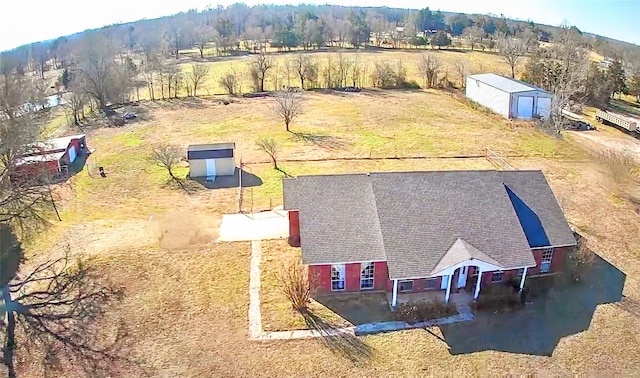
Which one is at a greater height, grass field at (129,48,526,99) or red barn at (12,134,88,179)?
grass field at (129,48,526,99)

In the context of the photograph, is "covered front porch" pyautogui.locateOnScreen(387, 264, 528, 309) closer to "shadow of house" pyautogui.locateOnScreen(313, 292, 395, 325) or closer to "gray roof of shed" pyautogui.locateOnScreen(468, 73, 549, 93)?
"shadow of house" pyautogui.locateOnScreen(313, 292, 395, 325)

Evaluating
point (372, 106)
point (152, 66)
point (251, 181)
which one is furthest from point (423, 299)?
point (152, 66)

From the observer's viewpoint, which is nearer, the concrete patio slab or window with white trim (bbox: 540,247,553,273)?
window with white trim (bbox: 540,247,553,273)

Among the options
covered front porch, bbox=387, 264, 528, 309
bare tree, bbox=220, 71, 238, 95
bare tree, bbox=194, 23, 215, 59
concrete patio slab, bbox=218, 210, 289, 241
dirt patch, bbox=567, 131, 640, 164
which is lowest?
covered front porch, bbox=387, 264, 528, 309

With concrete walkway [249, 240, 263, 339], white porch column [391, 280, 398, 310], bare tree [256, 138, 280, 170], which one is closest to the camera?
concrete walkway [249, 240, 263, 339]

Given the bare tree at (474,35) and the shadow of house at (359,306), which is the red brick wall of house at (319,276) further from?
the bare tree at (474,35)

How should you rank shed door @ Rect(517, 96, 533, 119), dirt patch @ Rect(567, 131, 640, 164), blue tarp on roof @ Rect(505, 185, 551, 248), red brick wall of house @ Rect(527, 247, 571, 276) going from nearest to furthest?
1. blue tarp on roof @ Rect(505, 185, 551, 248)
2. red brick wall of house @ Rect(527, 247, 571, 276)
3. dirt patch @ Rect(567, 131, 640, 164)
4. shed door @ Rect(517, 96, 533, 119)

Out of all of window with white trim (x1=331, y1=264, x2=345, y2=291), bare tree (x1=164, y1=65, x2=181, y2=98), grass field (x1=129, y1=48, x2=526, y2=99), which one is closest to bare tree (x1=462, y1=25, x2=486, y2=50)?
A: grass field (x1=129, y1=48, x2=526, y2=99)

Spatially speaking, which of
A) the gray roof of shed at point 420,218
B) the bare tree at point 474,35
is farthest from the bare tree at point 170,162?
the bare tree at point 474,35
